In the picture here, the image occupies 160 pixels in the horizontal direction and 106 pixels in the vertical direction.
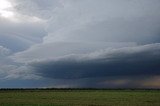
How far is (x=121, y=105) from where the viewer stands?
43469 millimetres

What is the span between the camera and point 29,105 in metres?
A: 44.6

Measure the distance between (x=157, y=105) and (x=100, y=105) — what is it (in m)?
7.91

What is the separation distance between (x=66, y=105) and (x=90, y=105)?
11.0 feet

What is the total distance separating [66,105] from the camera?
145 ft

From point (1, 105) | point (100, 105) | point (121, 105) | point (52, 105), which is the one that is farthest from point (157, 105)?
point (1, 105)

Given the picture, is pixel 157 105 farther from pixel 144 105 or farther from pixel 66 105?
pixel 66 105

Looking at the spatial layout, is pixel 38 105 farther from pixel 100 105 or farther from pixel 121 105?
pixel 121 105

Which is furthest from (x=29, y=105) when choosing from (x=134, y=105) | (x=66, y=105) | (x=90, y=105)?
(x=134, y=105)

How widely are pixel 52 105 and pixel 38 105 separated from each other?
77.2 inches

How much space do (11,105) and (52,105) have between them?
5.71 m

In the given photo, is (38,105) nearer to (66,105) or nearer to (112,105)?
(66,105)

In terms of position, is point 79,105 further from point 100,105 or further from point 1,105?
point 1,105

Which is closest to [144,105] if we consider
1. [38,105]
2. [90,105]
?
[90,105]

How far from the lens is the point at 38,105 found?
44531 millimetres
